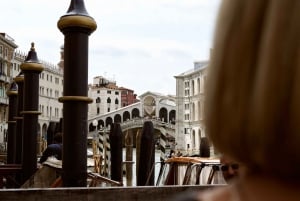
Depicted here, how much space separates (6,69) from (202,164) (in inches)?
1796

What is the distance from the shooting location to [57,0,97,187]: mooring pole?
333 centimetres

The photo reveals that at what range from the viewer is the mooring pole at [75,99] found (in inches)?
131

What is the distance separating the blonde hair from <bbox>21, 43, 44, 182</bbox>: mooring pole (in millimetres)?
4744

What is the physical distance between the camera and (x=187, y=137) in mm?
59125

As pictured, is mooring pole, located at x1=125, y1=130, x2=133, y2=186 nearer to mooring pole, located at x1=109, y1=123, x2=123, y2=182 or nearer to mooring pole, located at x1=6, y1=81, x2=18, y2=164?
mooring pole, located at x1=109, y1=123, x2=123, y2=182

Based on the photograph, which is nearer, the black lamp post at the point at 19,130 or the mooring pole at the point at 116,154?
the black lamp post at the point at 19,130

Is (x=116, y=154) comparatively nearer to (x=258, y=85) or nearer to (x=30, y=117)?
(x=30, y=117)

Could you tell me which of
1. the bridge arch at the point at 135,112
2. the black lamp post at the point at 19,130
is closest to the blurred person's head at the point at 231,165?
the black lamp post at the point at 19,130

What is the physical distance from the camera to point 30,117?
5348 millimetres

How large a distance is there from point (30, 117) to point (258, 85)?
4.91 meters

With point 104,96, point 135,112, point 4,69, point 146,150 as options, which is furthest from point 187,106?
point 146,150

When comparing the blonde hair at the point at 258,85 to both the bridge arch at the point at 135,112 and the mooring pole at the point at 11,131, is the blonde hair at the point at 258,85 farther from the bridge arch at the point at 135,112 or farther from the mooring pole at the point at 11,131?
the bridge arch at the point at 135,112

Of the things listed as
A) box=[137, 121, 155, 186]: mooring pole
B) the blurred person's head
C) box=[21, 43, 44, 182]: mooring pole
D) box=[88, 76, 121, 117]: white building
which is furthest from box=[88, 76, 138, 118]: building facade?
the blurred person's head

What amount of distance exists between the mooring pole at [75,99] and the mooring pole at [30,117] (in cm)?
195
